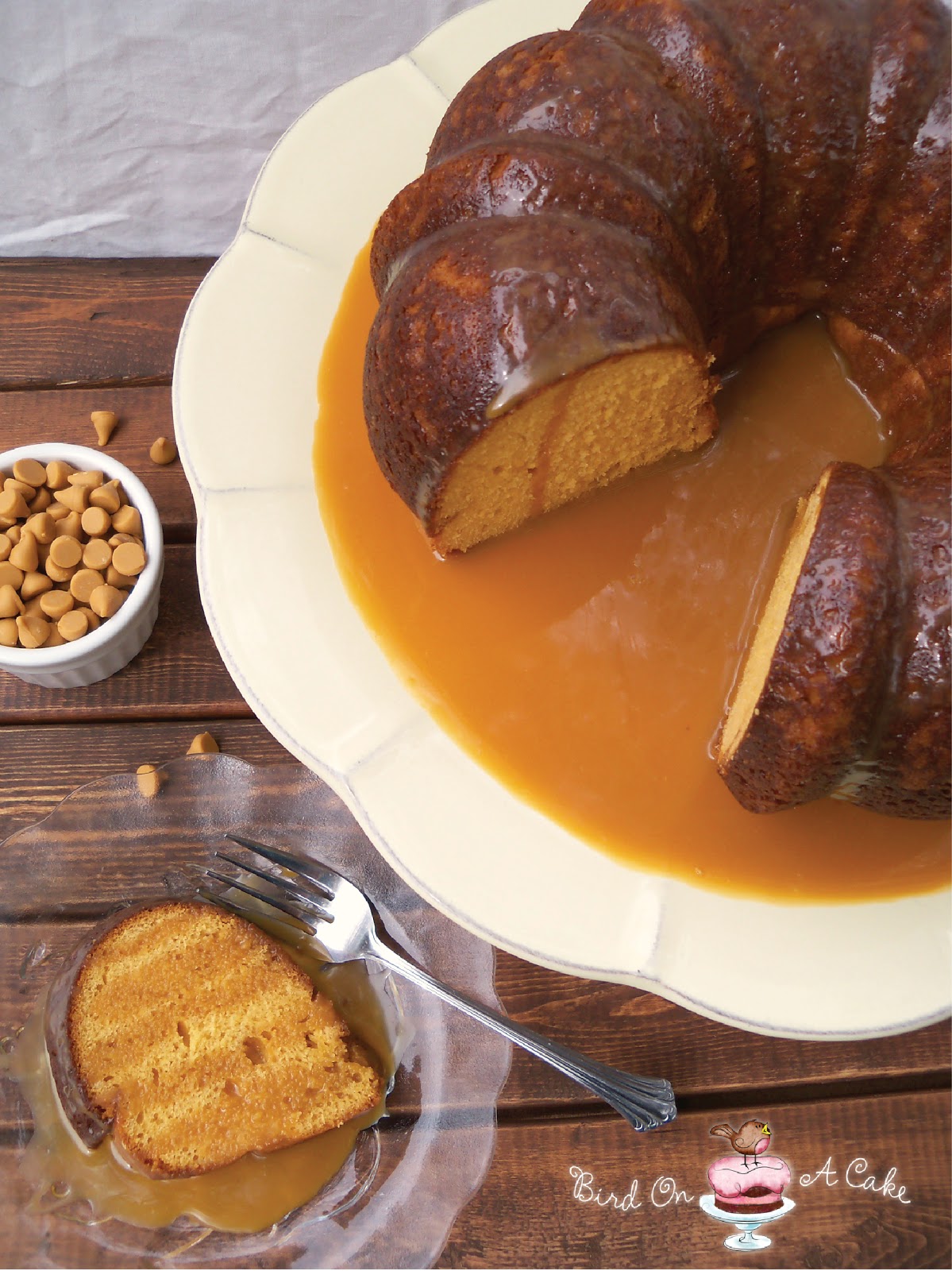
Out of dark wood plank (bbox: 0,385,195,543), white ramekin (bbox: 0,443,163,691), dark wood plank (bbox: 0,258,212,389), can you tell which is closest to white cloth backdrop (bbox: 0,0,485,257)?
dark wood plank (bbox: 0,258,212,389)

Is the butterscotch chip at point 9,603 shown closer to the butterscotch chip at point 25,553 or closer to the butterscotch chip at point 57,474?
the butterscotch chip at point 25,553

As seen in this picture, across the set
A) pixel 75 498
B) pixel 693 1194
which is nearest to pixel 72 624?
pixel 75 498

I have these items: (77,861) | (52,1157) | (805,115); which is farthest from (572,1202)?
(805,115)

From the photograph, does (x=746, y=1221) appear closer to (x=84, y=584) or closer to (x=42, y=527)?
(x=84, y=584)

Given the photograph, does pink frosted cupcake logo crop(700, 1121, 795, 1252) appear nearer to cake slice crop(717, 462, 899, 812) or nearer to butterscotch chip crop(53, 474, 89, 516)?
cake slice crop(717, 462, 899, 812)

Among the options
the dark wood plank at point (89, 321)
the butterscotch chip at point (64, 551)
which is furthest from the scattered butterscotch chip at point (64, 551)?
the dark wood plank at point (89, 321)
